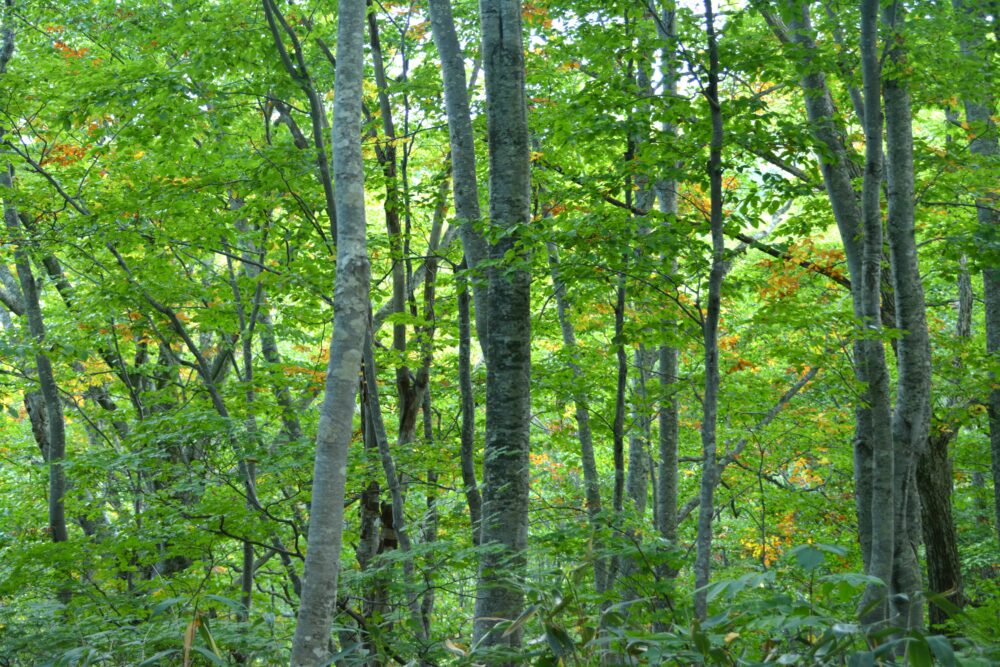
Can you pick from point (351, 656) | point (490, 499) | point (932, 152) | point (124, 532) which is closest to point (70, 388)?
point (124, 532)

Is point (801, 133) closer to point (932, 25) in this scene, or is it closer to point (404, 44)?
point (932, 25)

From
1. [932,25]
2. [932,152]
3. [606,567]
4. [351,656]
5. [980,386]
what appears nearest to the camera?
[351,656]

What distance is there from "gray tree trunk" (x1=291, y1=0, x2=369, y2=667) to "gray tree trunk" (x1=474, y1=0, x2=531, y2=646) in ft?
2.91

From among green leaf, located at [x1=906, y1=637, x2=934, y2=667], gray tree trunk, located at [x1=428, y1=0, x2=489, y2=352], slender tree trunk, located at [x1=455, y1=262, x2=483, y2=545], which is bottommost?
green leaf, located at [x1=906, y1=637, x2=934, y2=667]

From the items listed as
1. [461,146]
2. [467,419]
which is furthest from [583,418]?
[461,146]

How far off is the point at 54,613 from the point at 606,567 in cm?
643

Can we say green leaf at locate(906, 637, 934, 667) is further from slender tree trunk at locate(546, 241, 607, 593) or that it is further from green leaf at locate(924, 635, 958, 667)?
slender tree trunk at locate(546, 241, 607, 593)

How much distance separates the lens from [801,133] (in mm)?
5164

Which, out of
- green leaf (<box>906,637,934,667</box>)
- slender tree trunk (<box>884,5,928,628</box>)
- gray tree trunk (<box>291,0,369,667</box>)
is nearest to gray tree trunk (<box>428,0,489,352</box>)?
gray tree trunk (<box>291,0,369,667</box>)

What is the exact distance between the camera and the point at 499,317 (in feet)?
16.6

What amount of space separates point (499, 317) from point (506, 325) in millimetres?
69

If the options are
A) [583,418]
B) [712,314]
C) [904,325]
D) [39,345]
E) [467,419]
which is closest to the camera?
[712,314]

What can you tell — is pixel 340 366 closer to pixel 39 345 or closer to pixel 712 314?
pixel 712 314

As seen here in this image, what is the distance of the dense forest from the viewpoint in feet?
13.2
